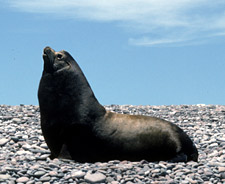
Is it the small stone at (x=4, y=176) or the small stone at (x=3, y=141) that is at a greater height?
the small stone at (x=4, y=176)

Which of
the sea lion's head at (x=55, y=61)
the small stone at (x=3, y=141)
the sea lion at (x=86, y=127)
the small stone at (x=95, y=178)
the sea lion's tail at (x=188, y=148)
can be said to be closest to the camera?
the small stone at (x=95, y=178)

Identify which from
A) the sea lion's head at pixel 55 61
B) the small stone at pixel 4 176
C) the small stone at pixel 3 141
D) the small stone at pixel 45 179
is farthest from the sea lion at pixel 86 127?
the small stone at pixel 3 141

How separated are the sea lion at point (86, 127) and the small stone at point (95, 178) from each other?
91cm

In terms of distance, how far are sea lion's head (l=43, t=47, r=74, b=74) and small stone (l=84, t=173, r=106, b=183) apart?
194 centimetres

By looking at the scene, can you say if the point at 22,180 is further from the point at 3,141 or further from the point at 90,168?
the point at 3,141

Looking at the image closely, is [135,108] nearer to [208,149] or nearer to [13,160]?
[208,149]

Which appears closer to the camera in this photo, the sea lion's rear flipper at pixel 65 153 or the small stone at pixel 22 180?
the small stone at pixel 22 180

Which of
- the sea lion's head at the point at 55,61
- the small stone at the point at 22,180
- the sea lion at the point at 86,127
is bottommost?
the small stone at the point at 22,180

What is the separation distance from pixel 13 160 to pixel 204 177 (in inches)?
125

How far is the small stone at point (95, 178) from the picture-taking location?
6.16 m

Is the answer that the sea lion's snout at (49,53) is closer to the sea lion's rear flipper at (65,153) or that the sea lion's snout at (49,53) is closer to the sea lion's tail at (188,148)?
the sea lion's rear flipper at (65,153)

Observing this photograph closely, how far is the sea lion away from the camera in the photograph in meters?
7.14

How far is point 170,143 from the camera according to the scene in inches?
290

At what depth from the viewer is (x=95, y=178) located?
6.18m
